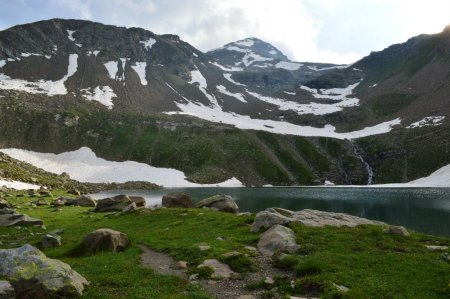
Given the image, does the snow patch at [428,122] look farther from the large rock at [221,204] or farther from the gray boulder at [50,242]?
the gray boulder at [50,242]

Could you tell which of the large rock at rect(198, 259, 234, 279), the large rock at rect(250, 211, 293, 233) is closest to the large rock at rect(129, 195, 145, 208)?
the large rock at rect(250, 211, 293, 233)

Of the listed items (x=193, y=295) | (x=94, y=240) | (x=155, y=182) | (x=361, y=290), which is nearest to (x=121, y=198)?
(x=94, y=240)

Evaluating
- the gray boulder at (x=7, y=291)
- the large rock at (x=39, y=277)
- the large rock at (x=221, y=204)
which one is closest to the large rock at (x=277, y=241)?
the large rock at (x=39, y=277)

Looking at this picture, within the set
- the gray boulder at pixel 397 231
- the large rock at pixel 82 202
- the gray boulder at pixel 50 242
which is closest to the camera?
the gray boulder at pixel 397 231

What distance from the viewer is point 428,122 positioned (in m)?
169

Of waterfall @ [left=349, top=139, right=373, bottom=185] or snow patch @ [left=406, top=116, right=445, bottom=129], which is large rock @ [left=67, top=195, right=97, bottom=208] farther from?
snow patch @ [left=406, top=116, right=445, bottom=129]

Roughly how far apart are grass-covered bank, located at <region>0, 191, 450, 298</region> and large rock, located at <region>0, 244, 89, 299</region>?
919 mm

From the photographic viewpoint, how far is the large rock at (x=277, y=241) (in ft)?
79.2

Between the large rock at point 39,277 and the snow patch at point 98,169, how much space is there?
372 feet

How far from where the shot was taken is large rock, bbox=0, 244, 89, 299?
1611 centimetres

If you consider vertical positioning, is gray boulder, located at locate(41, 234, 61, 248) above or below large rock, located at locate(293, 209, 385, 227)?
below

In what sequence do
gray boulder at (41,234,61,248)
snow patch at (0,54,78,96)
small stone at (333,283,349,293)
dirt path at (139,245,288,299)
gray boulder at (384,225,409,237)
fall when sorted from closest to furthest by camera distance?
small stone at (333,283,349,293) → dirt path at (139,245,288,299) → gray boulder at (384,225,409,237) → gray boulder at (41,234,61,248) → snow patch at (0,54,78,96)

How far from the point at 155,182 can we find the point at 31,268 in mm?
116102

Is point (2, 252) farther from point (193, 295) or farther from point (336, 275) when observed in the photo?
point (336, 275)
